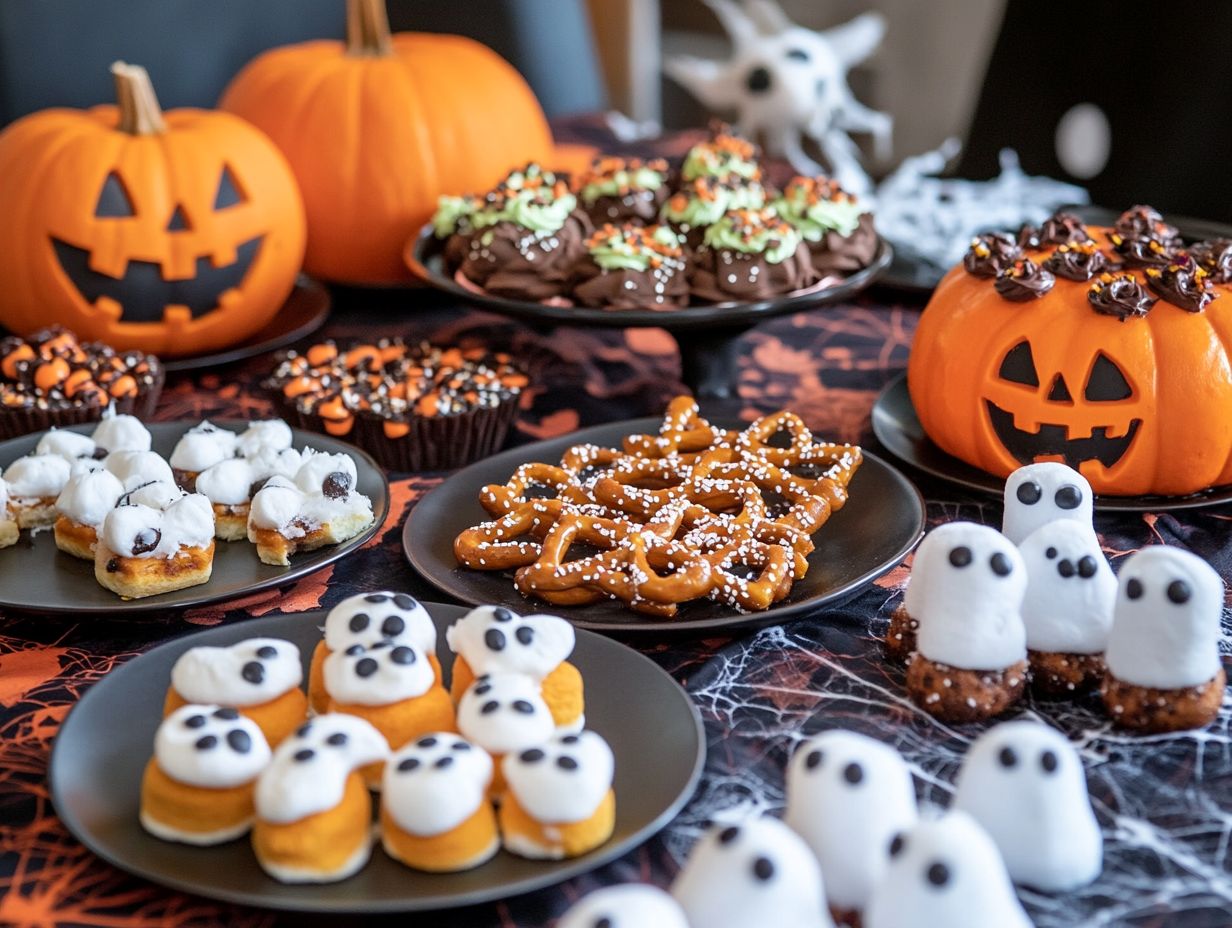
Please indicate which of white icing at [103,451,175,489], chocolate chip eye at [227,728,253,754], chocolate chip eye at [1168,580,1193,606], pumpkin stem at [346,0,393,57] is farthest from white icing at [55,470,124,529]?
pumpkin stem at [346,0,393,57]

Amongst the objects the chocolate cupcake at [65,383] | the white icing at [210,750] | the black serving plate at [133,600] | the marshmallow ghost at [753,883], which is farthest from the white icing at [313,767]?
the chocolate cupcake at [65,383]

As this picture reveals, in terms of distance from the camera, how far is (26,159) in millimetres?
1959

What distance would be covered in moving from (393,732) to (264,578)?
1.23ft

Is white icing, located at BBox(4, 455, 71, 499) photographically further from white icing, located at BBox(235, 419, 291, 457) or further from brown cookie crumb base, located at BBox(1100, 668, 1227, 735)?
brown cookie crumb base, located at BBox(1100, 668, 1227, 735)

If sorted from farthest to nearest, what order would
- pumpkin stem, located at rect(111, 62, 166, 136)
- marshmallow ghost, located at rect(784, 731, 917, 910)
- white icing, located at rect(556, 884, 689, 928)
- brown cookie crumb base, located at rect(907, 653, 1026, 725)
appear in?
pumpkin stem, located at rect(111, 62, 166, 136)
brown cookie crumb base, located at rect(907, 653, 1026, 725)
marshmallow ghost, located at rect(784, 731, 917, 910)
white icing, located at rect(556, 884, 689, 928)

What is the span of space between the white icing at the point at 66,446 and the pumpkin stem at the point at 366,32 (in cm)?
114

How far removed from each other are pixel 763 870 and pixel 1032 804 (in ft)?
0.72

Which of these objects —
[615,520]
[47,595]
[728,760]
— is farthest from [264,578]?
[728,760]

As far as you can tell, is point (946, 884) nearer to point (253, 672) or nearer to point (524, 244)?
point (253, 672)

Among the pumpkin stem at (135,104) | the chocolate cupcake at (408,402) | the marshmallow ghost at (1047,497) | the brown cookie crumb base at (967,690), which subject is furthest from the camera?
the pumpkin stem at (135,104)

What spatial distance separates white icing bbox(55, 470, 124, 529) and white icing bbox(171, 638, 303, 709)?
378 millimetres

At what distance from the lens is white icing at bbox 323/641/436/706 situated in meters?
0.99

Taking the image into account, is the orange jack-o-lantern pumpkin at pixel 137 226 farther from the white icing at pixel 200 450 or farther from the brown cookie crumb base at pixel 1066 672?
the brown cookie crumb base at pixel 1066 672

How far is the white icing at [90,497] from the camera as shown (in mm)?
1335
